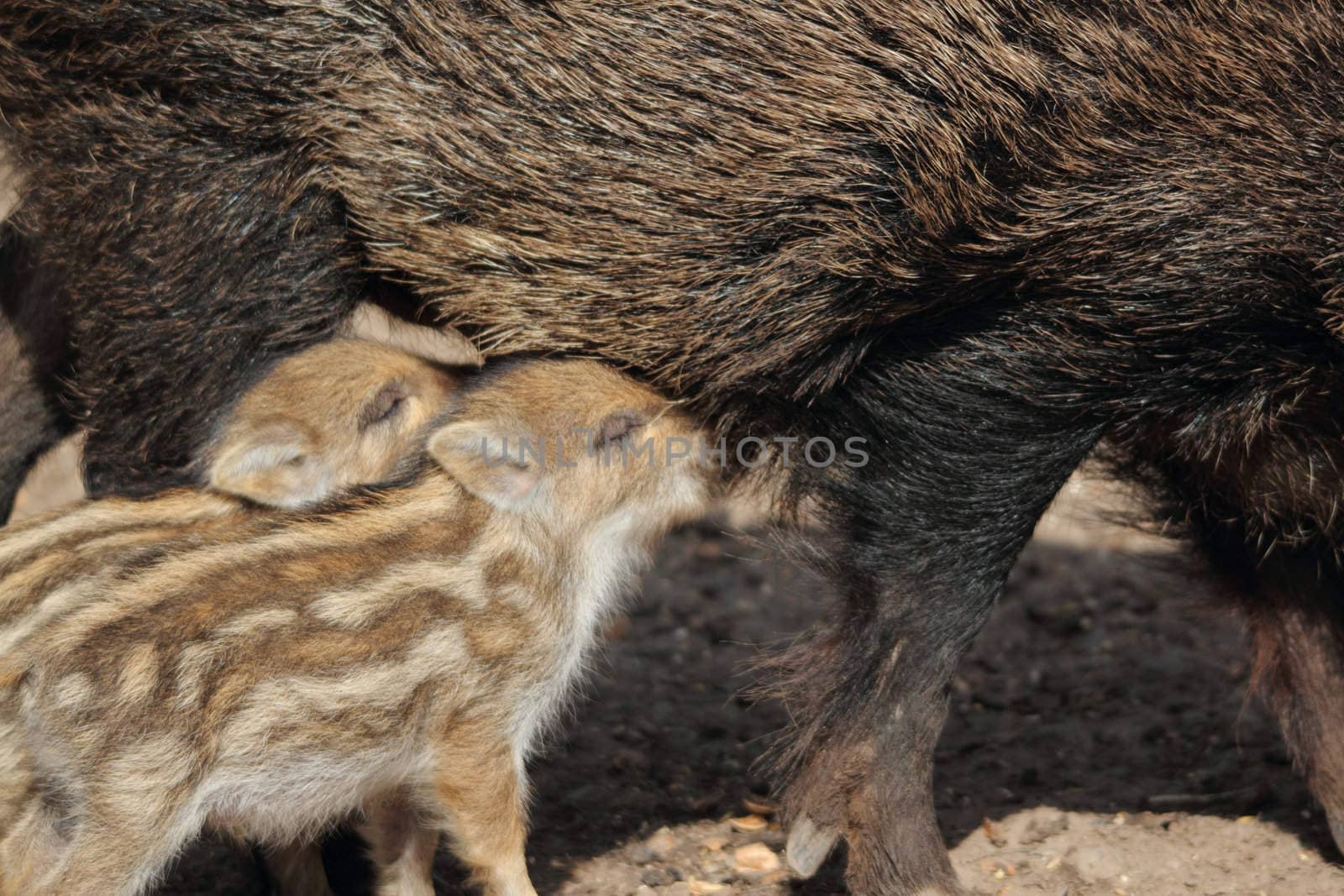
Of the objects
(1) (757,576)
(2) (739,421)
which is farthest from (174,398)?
(1) (757,576)

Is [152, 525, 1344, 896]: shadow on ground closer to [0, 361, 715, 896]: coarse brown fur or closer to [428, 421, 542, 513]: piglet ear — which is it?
[0, 361, 715, 896]: coarse brown fur

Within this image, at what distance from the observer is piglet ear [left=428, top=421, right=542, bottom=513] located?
2951 mm

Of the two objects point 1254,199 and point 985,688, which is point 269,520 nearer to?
point 1254,199

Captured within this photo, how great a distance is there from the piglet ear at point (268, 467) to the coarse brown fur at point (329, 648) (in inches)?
2.2

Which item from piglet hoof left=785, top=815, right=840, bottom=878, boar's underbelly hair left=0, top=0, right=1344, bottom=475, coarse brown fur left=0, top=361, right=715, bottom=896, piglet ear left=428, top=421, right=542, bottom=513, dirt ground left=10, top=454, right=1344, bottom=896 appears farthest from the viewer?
dirt ground left=10, top=454, right=1344, bottom=896

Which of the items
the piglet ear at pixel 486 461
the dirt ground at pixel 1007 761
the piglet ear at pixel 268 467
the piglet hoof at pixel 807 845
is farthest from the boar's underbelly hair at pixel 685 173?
the piglet hoof at pixel 807 845

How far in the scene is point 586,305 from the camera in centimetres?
308

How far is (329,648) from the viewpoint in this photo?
270cm

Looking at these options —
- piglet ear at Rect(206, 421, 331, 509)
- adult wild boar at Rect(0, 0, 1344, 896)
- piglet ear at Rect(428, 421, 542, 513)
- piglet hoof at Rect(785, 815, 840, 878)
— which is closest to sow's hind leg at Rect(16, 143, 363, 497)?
adult wild boar at Rect(0, 0, 1344, 896)

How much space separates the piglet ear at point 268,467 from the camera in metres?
2.99

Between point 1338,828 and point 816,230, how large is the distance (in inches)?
69.0

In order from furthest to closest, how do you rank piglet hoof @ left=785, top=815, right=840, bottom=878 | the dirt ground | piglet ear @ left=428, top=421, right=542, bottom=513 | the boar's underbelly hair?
the dirt ground < piglet hoof @ left=785, top=815, right=840, bottom=878 < piglet ear @ left=428, top=421, right=542, bottom=513 < the boar's underbelly hair

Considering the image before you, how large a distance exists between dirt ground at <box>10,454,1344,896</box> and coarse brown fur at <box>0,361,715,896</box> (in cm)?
42

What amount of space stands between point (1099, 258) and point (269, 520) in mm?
1492
